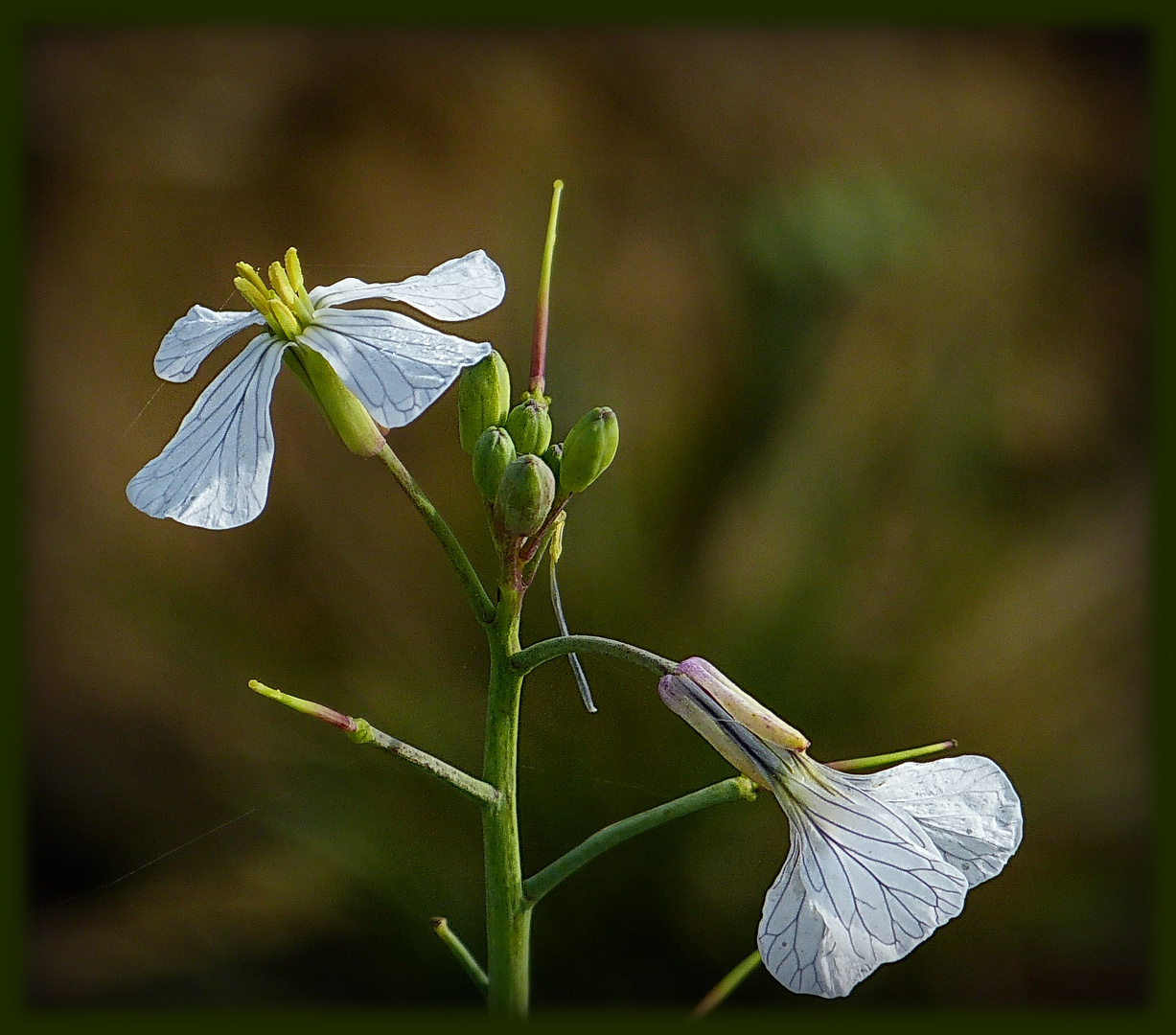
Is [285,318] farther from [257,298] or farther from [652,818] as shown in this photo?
[652,818]

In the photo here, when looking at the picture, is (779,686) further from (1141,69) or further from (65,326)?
(1141,69)

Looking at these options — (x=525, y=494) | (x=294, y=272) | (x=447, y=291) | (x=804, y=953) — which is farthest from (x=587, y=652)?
(x=294, y=272)

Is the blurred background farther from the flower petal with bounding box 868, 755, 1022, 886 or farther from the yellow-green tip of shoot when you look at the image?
the flower petal with bounding box 868, 755, 1022, 886

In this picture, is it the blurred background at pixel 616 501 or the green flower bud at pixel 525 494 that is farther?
the blurred background at pixel 616 501

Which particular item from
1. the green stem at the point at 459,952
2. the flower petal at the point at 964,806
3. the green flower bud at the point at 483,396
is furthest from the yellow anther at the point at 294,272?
the flower petal at the point at 964,806

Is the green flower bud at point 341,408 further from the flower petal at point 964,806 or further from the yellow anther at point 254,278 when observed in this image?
the flower petal at point 964,806


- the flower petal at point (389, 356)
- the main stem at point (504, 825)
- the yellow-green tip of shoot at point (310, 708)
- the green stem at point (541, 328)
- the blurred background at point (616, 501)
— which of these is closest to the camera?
the yellow-green tip of shoot at point (310, 708)

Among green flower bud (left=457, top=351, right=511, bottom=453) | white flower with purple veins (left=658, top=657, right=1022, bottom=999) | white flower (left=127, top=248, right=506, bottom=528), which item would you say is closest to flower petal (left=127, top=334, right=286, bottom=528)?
white flower (left=127, top=248, right=506, bottom=528)
